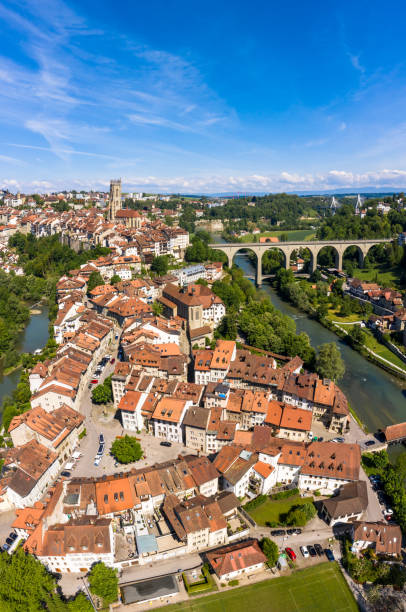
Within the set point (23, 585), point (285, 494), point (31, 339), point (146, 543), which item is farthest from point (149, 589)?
point (31, 339)

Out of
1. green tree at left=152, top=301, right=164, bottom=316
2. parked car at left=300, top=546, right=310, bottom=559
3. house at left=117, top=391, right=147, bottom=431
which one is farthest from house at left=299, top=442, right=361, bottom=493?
green tree at left=152, top=301, right=164, bottom=316

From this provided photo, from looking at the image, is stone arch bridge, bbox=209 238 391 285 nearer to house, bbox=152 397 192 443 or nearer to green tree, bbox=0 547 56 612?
house, bbox=152 397 192 443

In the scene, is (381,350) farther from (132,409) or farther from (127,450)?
(127,450)

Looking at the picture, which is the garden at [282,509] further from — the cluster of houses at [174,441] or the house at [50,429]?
the house at [50,429]

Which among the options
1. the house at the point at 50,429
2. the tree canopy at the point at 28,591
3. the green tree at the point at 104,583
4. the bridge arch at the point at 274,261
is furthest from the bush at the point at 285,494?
the bridge arch at the point at 274,261

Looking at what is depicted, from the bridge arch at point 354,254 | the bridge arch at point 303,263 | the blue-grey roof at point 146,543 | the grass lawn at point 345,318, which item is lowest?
the blue-grey roof at point 146,543

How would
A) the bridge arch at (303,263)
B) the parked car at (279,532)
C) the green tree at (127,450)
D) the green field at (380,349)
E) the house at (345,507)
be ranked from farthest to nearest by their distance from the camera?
the bridge arch at (303,263), the green field at (380,349), the green tree at (127,450), the house at (345,507), the parked car at (279,532)

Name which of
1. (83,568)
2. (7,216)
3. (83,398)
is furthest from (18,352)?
(7,216)
